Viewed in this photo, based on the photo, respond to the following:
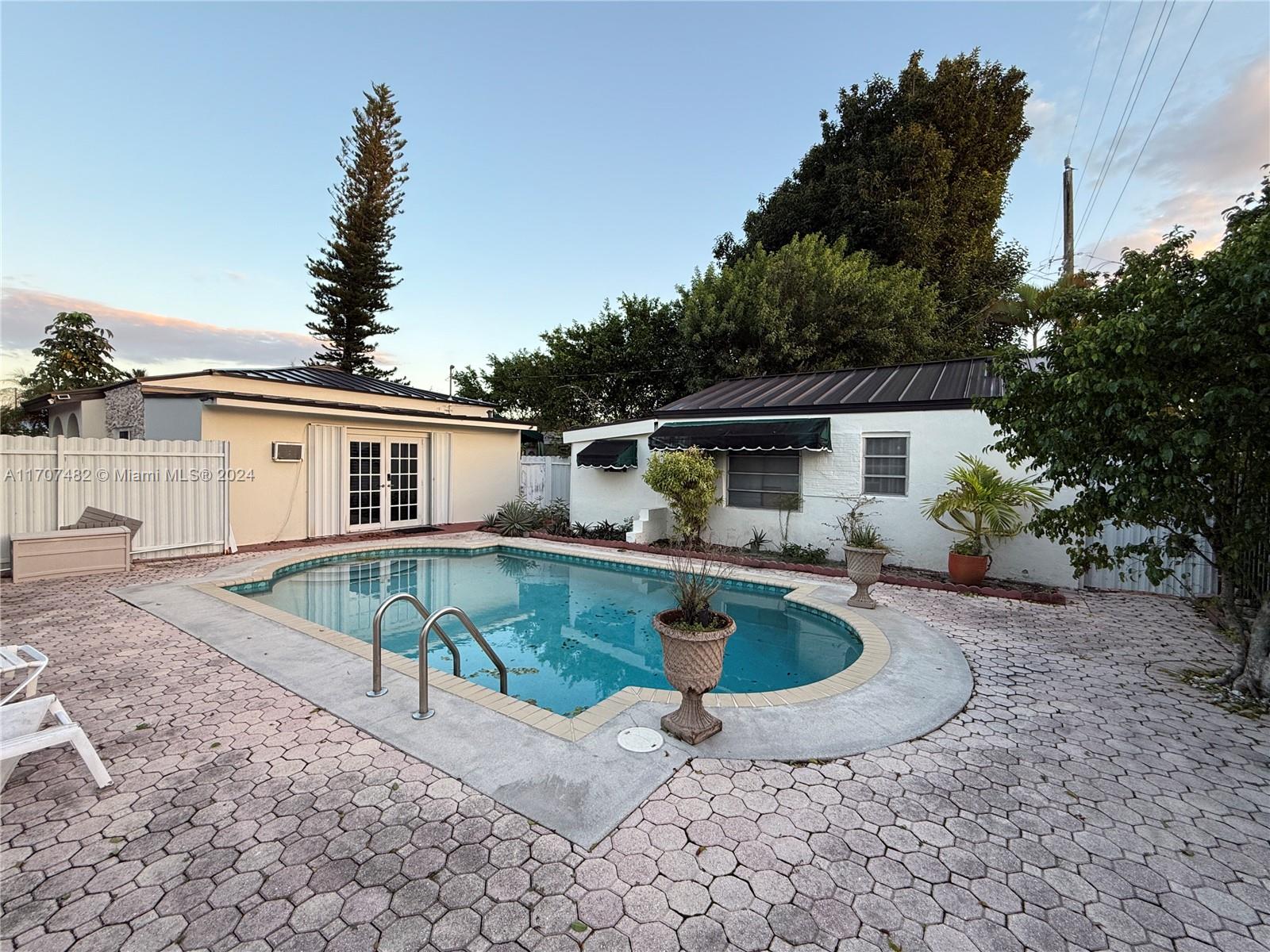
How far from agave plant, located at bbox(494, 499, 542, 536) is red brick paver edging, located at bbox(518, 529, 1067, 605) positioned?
4.18 ft

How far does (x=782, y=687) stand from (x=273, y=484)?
12.6 m

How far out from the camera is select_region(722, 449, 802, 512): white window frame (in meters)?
12.0

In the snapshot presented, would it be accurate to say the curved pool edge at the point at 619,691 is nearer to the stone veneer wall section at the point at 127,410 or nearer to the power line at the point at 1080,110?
the stone veneer wall section at the point at 127,410

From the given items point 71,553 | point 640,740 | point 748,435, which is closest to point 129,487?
point 71,553

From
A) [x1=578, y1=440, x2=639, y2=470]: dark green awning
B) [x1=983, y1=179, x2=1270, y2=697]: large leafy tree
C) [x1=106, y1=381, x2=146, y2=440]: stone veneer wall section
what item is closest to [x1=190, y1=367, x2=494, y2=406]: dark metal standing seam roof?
[x1=106, y1=381, x2=146, y2=440]: stone veneer wall section

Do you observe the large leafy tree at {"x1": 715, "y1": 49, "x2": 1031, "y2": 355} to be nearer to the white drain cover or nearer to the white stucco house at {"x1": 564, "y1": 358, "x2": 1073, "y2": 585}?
the white stucco house at {"x1": 564, "y1": 358, "x2": 1073, "y2": 585}

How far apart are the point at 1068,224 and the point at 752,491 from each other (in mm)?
15380

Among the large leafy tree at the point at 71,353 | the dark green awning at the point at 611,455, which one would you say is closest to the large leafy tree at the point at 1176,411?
the dark green awning at the point at 611,455

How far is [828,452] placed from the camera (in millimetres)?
11648

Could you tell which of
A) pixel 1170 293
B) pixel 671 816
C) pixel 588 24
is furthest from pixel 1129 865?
pixel 588 24

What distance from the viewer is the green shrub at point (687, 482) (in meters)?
11.8

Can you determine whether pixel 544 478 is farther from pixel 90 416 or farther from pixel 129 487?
pixel 90 416

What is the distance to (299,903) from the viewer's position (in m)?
2.44

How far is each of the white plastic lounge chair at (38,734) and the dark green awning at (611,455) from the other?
36.5 feet
